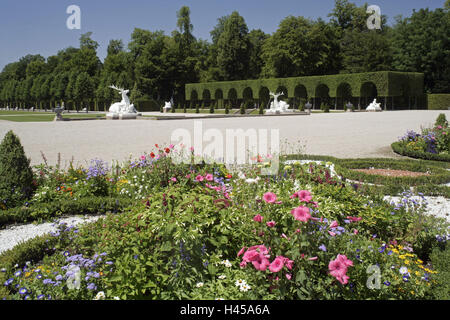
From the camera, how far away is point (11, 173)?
17.0 ft

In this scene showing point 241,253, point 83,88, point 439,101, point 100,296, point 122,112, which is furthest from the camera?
point 83,88

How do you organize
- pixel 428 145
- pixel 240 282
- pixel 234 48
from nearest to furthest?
pixel 240 282, pixel 428 145, pixel 234 48

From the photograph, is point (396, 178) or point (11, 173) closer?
point (11, 173)

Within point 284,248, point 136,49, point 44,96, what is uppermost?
point 136,49

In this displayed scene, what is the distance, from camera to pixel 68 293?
2684mm

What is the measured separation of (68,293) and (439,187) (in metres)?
5.54

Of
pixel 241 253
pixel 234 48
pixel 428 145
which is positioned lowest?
pixel 241 253

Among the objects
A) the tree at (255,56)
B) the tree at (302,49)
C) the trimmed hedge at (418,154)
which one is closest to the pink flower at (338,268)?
the trimmed hedge at (418,154)

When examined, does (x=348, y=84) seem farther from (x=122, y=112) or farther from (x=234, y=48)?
(x=122, y=112)

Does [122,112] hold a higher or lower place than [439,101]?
lower

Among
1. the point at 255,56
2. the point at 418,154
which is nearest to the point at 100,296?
the point at 418,154

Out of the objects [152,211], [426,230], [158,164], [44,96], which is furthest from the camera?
[44,96]
